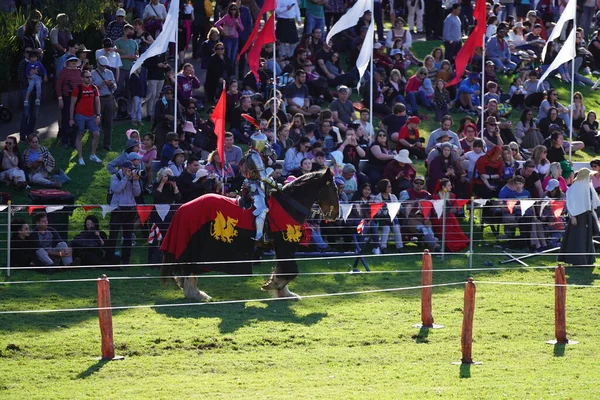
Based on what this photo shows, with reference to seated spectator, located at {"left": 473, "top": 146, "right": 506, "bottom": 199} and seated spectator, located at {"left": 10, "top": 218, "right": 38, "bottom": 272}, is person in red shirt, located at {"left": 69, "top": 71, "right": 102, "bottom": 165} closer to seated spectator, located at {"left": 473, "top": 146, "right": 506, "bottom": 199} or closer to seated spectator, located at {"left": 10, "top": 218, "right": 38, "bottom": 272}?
seated spectator, located at {"left": 10, "top": 218, "right": 38, "bottom": 272}

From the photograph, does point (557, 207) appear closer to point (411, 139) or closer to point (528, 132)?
point (411, 139)

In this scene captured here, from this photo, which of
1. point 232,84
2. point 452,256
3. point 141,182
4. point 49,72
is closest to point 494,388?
point 452,256

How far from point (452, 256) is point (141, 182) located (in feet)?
18.7

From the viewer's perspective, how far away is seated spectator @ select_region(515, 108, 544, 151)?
26.8m

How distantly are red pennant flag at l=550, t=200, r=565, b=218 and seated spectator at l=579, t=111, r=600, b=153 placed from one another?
7.18 metres

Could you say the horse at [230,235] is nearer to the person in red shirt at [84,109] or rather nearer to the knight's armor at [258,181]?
the knight's armor at [258,181]

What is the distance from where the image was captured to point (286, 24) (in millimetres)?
28797

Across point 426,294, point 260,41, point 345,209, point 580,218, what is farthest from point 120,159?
point 580,218

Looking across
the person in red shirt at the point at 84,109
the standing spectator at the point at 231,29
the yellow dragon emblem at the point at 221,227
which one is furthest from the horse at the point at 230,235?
the standing spectator at the point at 231,29

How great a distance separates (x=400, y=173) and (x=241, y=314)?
635cm

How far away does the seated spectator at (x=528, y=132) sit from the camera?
26.8 metres

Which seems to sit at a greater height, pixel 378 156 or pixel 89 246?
pixel 378 156

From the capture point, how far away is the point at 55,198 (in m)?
20.3

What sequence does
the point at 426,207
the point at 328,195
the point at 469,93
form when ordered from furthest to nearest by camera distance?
the point at 469,93, the point at 426,207, the point at 328,195
